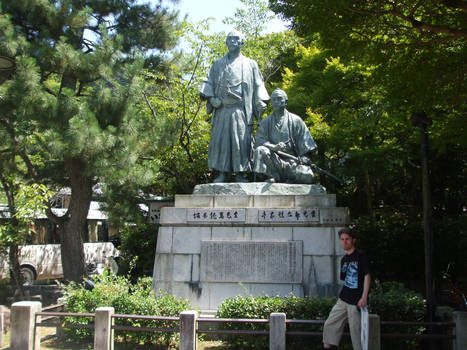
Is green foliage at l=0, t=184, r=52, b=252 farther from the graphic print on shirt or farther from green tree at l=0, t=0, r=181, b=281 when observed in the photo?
the graphic print on shirt

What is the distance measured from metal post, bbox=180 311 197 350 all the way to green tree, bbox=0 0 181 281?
212 inches

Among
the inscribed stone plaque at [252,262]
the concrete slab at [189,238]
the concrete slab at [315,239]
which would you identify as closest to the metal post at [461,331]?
the concrete slab at [315,239]

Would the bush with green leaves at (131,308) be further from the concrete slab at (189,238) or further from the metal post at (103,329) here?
the concrete slab at (189,238)

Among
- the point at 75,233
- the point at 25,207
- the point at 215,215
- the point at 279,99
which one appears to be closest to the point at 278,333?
the point at 215,215

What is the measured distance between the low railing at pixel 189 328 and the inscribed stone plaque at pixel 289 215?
1977 mm

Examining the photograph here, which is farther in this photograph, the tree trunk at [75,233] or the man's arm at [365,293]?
the tree trunk at [75,233]

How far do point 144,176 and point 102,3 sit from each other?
4888 millimetres

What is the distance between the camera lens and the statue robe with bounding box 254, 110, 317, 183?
7789mm

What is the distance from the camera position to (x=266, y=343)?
5.63 m

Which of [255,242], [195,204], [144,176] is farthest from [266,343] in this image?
[144,176]

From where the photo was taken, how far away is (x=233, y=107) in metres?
8.23

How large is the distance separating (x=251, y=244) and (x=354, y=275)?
8.53 feet

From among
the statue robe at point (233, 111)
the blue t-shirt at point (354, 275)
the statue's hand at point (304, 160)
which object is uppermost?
the statue robe at point (233, 111)

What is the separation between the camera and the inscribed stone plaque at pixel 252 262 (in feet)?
22.8
